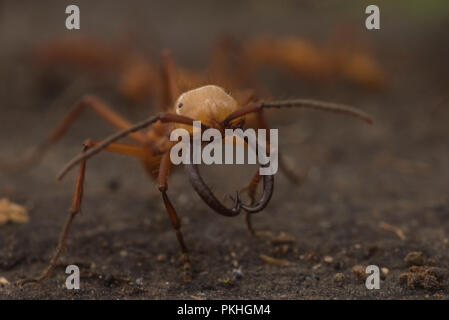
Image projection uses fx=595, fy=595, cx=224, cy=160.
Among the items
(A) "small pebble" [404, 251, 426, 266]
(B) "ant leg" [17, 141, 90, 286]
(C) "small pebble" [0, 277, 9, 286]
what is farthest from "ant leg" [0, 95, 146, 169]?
(A) "small pebble" [404, 251, 426, 266]

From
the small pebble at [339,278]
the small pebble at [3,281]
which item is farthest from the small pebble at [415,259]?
the small pebble at [3,281]

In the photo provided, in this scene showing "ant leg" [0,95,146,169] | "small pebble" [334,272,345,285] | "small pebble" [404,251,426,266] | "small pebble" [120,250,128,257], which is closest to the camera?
"small pebble" [334,272,345,285]

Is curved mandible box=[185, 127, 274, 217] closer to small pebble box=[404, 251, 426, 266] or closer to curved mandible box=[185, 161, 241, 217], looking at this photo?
curved mandible box=[185, 161, 241, 217]

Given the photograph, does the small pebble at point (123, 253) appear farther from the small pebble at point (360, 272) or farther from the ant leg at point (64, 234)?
the small pebble at point (360, 272)

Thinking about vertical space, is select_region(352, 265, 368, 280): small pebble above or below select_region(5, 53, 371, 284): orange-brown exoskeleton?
below
